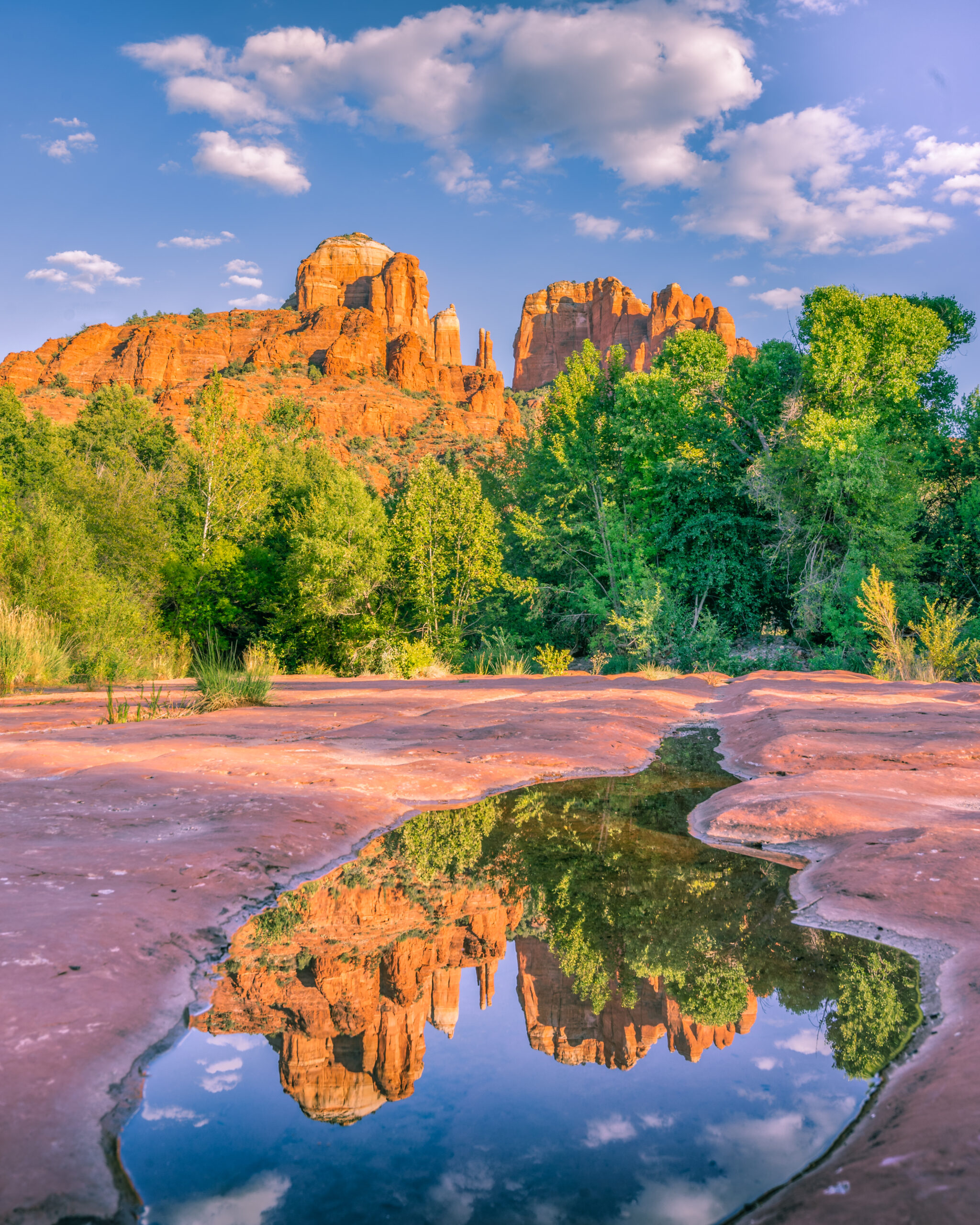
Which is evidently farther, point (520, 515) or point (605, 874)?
point (520, 515)

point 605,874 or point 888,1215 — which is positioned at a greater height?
point 888,1215

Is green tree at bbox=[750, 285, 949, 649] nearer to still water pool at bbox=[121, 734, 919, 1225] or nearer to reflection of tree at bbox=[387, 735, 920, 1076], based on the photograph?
reflection of tree at bbox=[387, 735, 920, 1076]

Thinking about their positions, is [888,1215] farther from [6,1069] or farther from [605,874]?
[605,874]

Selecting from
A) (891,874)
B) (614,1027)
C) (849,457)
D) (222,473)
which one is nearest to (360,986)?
(614,1027)

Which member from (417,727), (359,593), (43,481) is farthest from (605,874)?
(43,481)

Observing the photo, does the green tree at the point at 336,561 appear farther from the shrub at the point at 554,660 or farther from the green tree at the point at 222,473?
the shrub at the point at 554,660

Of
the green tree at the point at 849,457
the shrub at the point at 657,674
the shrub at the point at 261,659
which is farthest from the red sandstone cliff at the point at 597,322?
the shrub at the point at 657,674

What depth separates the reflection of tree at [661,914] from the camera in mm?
2256

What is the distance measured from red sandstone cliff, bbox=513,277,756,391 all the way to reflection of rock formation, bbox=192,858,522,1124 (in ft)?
377

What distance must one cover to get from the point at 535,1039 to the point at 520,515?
71.5 feet

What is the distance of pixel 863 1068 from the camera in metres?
1.91

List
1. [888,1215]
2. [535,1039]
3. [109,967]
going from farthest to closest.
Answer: [109,967] < [535,1039] < [888,1215]

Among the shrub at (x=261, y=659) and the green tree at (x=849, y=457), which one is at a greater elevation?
the green tree at (x=849, y=457)

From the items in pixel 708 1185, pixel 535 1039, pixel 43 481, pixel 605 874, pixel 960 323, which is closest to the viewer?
pixel 708 1185
